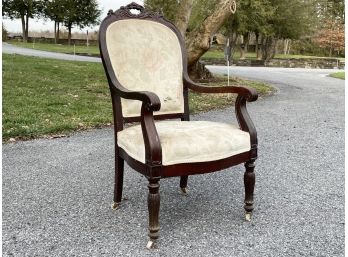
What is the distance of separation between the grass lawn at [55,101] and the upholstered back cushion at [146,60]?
2.40 metres

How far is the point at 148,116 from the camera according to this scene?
96.0 inches

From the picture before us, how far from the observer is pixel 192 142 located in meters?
2.48

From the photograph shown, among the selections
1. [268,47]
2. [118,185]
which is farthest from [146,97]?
[268,47]

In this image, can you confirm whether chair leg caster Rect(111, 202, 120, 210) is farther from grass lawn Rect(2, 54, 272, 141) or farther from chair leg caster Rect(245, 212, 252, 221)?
grass lawn Rect(2, 54, 272, 141)

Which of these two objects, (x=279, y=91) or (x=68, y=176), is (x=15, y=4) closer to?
(x=279, y=91)

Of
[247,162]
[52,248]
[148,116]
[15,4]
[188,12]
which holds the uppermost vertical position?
[15,4]

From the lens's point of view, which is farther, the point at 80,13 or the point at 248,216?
the point at 80,13

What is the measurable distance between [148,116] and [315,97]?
25.0 ft

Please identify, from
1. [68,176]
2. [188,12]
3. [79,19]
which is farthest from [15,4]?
[68,176]

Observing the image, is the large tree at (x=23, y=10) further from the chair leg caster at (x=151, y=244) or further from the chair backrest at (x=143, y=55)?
the chair leg caster at (x=151, y=244)

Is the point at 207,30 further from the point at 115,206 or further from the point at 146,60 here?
the point at 115,206

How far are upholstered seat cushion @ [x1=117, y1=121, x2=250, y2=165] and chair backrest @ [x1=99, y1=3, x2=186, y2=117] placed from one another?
1.26 feet

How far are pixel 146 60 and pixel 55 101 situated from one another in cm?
429

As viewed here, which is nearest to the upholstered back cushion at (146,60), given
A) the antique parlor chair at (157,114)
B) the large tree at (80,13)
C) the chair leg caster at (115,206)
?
the antique parlor chair at (157,114)
